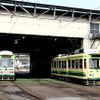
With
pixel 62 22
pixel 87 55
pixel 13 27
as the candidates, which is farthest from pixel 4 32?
pixel 87 55

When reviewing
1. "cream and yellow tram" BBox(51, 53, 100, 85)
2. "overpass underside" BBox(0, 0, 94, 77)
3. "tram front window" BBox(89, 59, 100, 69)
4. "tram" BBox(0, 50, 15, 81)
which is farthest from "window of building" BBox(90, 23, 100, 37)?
"tram front window" BBox(89, 59, 100, 69)

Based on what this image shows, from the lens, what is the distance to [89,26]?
101 feet

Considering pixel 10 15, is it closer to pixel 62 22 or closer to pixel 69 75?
pixel 62 22

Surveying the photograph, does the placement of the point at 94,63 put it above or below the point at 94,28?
below

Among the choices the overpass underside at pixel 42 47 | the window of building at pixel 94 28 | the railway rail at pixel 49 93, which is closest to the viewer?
the railway rail at pixel 49 93

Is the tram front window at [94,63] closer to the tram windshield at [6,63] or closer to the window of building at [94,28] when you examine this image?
the tram windshield at [6,63]

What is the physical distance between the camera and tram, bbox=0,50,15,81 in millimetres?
25128

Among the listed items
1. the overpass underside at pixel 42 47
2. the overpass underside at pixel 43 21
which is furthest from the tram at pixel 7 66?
the overpass underside at pixel 42 47

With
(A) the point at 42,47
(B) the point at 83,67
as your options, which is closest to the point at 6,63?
(B) the point at 83,67

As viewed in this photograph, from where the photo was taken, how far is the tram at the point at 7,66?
25.1 metres

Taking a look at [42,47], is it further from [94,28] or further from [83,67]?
[83,67]

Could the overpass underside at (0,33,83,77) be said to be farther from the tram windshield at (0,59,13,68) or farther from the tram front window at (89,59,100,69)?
the tram front window at (89,59,100,69)

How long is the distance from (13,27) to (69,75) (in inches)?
316

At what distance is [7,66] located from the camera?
2541 cm
